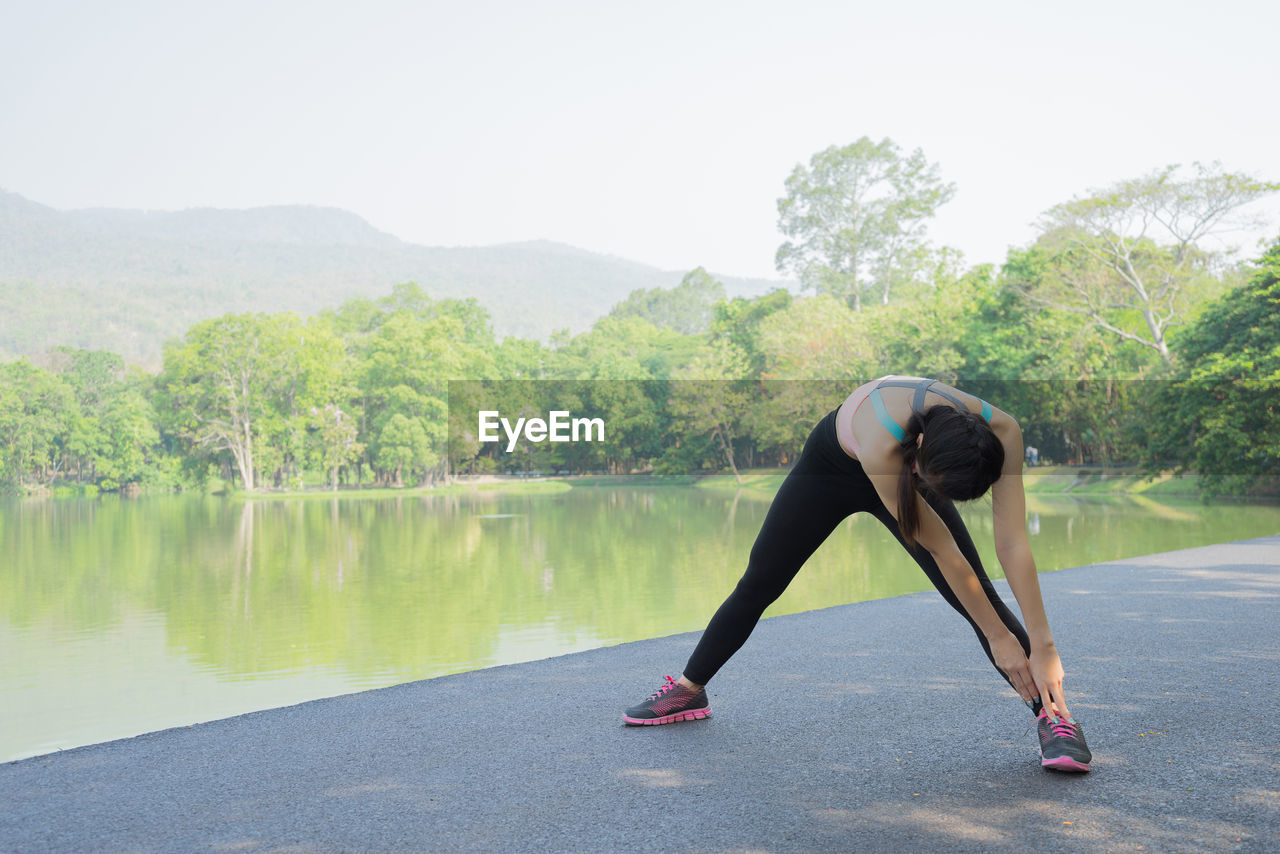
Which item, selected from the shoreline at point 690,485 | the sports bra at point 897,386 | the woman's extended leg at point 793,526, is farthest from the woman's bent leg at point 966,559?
the shoreline at point 690,485

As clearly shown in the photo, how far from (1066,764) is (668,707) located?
1254 mm

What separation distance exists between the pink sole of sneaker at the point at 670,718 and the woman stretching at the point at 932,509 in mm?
186

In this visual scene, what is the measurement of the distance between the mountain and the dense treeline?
2568cm

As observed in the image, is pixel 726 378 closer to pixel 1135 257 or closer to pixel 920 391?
pixel 1135 257

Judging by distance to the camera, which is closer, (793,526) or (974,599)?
(974,599)

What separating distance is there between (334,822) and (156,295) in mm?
139286

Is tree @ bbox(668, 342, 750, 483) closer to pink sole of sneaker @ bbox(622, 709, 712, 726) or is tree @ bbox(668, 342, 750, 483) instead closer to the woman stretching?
pink sole of sneaker @ bbox(622, 709, 712, 726)

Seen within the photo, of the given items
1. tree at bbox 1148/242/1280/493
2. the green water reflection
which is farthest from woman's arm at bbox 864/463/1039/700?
tree at bbox 1148/242/1280/493

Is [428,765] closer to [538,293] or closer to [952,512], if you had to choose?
[952,512]

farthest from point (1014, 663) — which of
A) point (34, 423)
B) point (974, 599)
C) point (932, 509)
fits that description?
point (34, 423)

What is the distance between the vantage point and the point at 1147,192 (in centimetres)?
2514

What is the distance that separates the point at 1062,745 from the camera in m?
2.63

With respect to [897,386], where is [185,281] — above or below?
above

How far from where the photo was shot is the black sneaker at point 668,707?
3.29m
